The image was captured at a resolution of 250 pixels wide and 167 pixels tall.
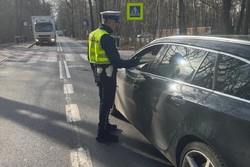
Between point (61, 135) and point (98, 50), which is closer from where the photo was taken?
point (98, 50)

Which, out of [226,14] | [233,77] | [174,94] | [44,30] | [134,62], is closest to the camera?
[233,77]

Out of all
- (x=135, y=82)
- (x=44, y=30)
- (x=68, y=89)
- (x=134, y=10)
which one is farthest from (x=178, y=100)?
(x=44, y=30)

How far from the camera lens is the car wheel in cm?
294

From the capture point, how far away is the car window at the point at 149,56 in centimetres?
463

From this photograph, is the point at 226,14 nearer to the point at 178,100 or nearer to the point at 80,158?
the point at 80,158

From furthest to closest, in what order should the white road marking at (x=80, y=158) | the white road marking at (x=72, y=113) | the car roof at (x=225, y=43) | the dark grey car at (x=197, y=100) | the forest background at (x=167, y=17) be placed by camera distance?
1. the forest background at (x=167, y=17)
2. the white road marking at (x=72, y=113)
3. the white road marking at (x=80, y=158)
4. the car roof at (x=225, y=43)
5. the dark grey car at (x=197, y=100)

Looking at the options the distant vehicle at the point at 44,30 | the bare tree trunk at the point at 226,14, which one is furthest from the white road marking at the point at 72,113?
the distant vehicle at the point at 44,30

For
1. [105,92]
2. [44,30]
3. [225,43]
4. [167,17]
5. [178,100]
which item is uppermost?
[167,17]

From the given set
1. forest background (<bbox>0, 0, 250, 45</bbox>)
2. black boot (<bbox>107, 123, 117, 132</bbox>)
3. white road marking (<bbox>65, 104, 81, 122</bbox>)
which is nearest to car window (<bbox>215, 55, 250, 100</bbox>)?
black boot (<bbox>107, 123, 117, 132</bbox>)

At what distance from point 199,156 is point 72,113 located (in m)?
4.25

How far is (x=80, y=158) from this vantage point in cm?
465

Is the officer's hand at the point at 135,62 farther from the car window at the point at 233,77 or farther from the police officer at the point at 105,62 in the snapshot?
the car window at the point at 233,77

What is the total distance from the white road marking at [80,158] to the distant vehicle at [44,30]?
35689 millimetres

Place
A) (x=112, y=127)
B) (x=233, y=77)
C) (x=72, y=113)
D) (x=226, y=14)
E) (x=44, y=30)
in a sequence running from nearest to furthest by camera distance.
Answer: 1. (x=233, y=77)
2. (x=112, y=127)
3. (x=72, y=113)
4. (x=226, y=14)
5. (x=44, y=30)
